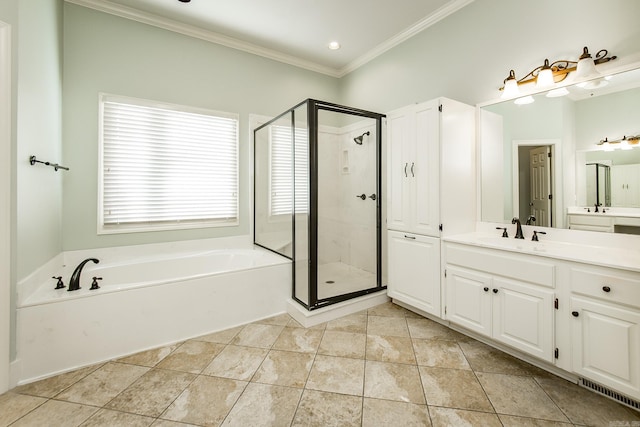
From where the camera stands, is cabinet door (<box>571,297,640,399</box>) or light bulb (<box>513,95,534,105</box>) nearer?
cabinet door (<box>571,297,640,399</box>)

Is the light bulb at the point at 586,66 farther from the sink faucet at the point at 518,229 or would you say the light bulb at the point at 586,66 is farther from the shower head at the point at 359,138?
the shower head at the point at 359,138

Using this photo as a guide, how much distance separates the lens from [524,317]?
1764mm

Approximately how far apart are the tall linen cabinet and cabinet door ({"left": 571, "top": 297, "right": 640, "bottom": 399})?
880mm

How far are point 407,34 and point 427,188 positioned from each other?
186 centimetres

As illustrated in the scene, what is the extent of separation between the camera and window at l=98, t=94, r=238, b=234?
267cm

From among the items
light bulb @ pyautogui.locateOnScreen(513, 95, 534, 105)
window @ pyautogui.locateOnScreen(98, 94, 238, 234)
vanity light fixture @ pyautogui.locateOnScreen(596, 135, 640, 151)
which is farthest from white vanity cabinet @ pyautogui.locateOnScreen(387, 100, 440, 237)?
window @ pyautogui.locateOnScreen(98, 94, 238, 234)

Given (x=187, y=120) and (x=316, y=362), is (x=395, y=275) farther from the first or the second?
(x=187, y=120)

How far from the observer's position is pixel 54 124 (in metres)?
2.27

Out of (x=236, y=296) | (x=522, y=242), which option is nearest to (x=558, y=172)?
(x=522, y=242)

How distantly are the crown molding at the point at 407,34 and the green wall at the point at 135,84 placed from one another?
103 cm

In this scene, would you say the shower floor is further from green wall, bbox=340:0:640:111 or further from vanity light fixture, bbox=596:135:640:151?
vanity light fixture, bbox=596:135:640:151

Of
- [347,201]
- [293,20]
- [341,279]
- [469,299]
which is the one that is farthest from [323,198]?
[293,20]

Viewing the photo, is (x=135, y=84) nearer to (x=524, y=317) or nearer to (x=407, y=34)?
(x=407, y=34)

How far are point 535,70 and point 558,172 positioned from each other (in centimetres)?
79
